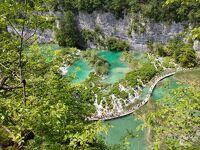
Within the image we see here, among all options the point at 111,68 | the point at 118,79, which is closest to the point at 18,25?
the point at 118,79

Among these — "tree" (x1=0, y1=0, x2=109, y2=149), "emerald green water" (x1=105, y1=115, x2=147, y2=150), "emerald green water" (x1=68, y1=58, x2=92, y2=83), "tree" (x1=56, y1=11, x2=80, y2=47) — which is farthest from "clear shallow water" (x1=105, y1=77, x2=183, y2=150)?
"tree" (x1=56, y1=11, x2=80, y2=47)

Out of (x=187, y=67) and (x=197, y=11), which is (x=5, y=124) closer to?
(x=187, y=67)

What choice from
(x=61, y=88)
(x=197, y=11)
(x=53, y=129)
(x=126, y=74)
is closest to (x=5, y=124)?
(x=53, y=129)

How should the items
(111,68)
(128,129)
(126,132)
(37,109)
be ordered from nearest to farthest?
(37,109), (126,132), (128,129), (111,68)

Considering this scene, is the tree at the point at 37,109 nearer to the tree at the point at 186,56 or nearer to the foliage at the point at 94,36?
the tree at the point at 186,56

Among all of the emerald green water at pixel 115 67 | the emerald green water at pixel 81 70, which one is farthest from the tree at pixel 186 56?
the emerald green water at pixel 81 70

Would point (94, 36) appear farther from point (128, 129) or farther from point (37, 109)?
point (37, 109)
